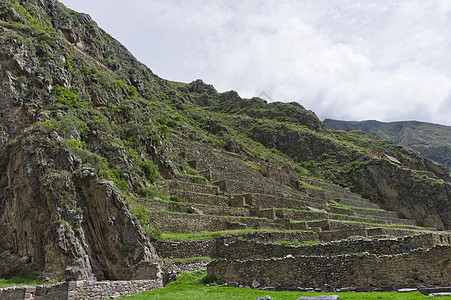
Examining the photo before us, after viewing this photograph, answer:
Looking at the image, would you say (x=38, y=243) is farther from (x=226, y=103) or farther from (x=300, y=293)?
(x=226, y=103)

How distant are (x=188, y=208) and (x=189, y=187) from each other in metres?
5.39

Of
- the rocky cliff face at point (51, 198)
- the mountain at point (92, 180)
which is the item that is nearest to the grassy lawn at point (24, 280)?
the rocky cliff face at point (51, 198)

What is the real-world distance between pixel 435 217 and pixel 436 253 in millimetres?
57481

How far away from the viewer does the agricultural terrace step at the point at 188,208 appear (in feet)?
71.8

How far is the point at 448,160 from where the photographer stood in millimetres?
136125

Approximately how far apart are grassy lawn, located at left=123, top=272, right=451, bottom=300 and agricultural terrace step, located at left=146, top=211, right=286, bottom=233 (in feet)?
19.8

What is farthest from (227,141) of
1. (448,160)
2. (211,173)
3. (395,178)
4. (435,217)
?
(448,160)

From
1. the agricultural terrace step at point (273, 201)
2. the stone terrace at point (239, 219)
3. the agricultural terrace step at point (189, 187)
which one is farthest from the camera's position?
the agricultural terrace step at point (273, 201)

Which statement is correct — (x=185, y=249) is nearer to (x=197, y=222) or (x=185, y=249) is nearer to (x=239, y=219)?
(x=197, y=222)

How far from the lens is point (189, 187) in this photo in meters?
29.2

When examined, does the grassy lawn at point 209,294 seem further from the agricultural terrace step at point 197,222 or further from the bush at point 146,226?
the agricultural terrace step at point 197,222

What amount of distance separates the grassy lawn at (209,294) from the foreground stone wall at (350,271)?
859mm

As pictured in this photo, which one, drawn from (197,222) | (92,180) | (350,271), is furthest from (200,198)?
(350,271)

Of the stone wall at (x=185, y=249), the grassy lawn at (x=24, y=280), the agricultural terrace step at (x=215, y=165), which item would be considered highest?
the agricultural terrace step at (x=215, y=165)
